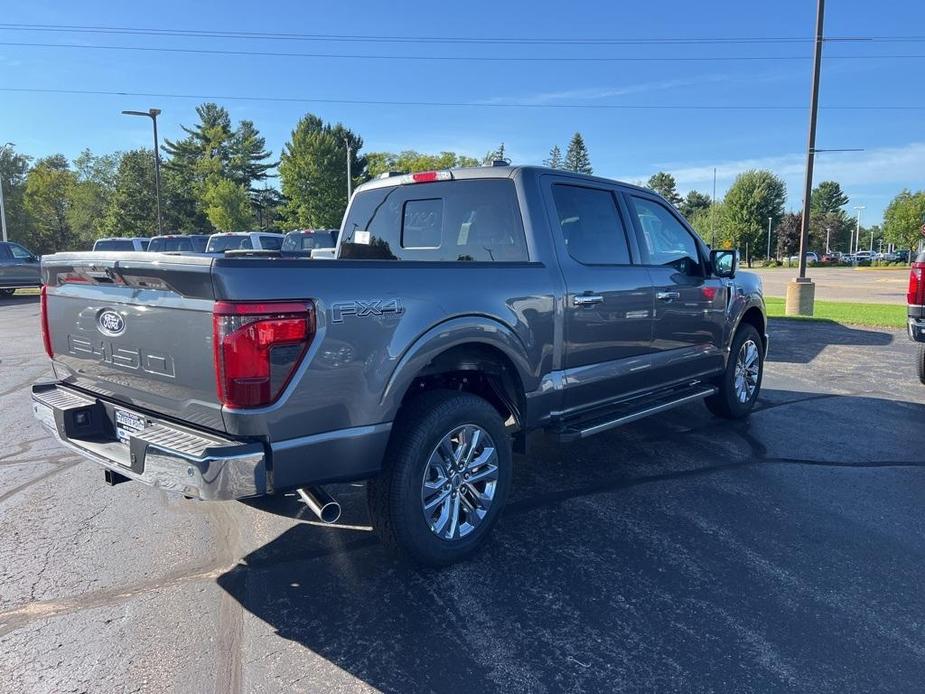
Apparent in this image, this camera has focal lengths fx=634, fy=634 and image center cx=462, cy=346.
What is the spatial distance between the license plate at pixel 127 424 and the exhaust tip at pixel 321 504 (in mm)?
831

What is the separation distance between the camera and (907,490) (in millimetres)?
4410

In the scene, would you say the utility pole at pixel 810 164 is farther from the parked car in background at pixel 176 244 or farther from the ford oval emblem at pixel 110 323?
the parked car in background at pixel 176 244

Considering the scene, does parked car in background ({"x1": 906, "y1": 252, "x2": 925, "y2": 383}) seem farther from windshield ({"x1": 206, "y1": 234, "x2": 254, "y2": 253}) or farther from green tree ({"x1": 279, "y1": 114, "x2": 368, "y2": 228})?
green tree ({"x1": 279, "y1": 114, "x2": 368, "y2": 228})

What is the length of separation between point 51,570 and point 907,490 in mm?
5360

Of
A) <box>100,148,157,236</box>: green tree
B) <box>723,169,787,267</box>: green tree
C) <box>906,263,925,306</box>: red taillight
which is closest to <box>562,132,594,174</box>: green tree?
<box>723,169,787,267</box>: green tree

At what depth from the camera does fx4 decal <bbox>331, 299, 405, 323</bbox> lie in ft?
8.96

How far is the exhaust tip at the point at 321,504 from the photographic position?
289 cm

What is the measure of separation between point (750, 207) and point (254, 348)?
7692 cm

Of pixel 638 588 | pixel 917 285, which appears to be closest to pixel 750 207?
pixel 917 285

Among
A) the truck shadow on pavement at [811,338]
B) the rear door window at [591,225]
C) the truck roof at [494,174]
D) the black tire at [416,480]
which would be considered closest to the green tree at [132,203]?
the truck shadow on pavement at [811,338]

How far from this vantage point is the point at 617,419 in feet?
14.4

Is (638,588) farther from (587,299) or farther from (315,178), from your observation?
(315,178)

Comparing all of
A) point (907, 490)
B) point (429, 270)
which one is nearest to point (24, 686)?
point (429, 270)

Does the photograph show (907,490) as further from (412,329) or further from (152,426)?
(152,426)
